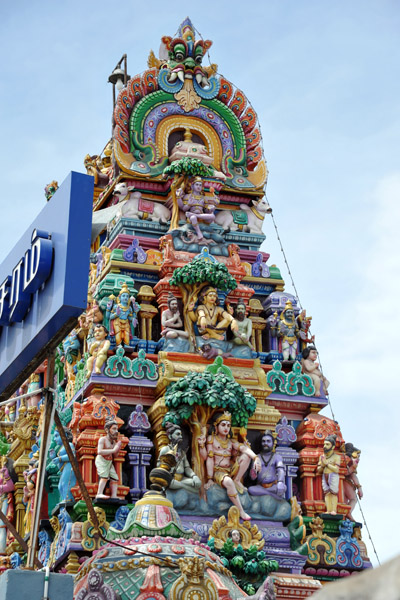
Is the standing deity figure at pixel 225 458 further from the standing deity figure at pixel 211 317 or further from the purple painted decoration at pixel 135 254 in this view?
the purple painted decoration at pixel 135 254

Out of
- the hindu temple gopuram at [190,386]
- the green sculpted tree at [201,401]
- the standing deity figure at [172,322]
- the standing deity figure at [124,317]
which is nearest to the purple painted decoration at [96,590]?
the hindu temple gopuram at [190,386]

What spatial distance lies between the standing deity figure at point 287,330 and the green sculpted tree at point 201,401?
240cm

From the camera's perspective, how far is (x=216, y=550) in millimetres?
20719

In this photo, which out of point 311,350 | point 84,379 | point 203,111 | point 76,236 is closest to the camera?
point 76,236

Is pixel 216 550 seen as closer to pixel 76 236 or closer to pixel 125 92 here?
pixel 76 236

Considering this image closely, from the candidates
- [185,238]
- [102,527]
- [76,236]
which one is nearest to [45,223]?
[76,236]

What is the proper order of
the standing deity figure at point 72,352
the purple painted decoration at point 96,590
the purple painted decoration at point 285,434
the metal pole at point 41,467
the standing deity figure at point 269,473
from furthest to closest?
1. the standing deity figure at point 72,352
2. the purple painted decoration at point 285,434
3. the standing deity figure at point 269,473
4. the purple painted decoration at point 96,590
5. the metal pole at point 41,467

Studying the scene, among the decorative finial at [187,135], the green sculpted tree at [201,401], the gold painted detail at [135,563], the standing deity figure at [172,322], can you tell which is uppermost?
the decorative finial at [187,135]

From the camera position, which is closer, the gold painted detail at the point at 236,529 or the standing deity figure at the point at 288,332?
the gold painted detail at the point at 236,529

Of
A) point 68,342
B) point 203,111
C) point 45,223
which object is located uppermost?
point 203,111

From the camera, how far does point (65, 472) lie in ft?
72.2

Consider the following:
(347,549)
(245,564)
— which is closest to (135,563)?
(245,564)

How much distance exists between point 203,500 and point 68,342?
5.50 metres

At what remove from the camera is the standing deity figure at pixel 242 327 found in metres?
23.6
